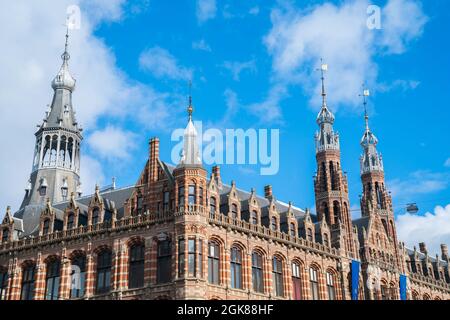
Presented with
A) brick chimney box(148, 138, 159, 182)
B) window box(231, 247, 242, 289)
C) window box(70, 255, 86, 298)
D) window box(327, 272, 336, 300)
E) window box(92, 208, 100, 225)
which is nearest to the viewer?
window box(231, 247, 242, 289)

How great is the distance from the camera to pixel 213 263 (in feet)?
167

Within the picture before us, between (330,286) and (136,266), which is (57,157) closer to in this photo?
(136,266)

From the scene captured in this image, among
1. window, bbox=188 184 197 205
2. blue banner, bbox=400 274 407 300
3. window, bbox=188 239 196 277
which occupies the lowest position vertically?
window, bbox=188 239 196 277

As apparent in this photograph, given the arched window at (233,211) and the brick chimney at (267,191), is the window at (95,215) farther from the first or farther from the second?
the brick chimney at (267,191)

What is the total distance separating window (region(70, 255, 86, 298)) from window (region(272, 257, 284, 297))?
16723mm

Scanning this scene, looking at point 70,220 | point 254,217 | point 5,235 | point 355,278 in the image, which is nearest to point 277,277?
point 254,217

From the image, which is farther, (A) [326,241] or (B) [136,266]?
(A) [326,241]

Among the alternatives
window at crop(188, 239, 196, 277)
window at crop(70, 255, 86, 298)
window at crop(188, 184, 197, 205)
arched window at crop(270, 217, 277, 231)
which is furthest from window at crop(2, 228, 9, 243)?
arched window at crop(270, 217, 277, 231)

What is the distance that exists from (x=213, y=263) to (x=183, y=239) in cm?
379

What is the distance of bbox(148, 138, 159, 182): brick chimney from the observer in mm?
53428

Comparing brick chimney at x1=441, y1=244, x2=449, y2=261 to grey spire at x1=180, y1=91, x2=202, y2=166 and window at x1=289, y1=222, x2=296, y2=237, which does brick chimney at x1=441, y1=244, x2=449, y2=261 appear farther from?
grey spire at x1=180, y1=91, x2=202, y2=166

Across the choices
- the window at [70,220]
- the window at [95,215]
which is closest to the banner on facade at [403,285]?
the window at [95,215]

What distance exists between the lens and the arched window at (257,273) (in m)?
54.2

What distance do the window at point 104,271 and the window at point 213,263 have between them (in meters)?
8.55
